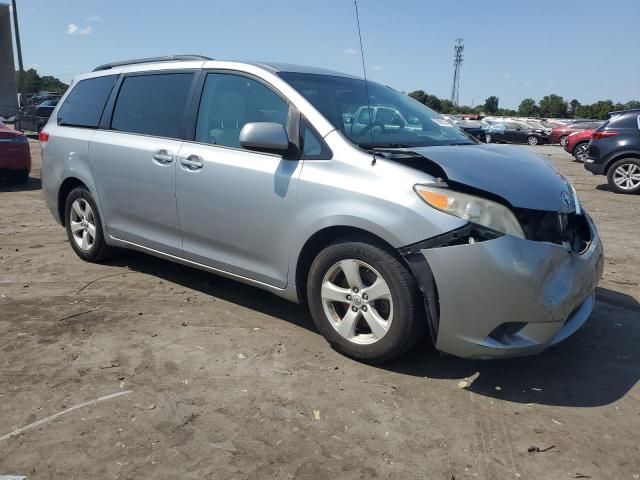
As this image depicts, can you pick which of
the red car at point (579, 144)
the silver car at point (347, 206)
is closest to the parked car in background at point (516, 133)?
the red car at point (579, 144)

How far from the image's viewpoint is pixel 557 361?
3.53 m

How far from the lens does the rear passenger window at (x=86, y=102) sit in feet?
16.5

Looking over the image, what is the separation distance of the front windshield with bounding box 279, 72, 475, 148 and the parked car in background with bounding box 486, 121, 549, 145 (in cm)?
2933

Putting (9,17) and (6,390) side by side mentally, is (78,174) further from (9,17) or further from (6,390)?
(9,17)

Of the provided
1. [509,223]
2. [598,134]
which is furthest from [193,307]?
[598,134]

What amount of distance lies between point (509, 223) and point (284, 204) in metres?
1.35

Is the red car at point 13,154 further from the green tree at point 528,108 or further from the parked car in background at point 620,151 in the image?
the green tree at point 528,108

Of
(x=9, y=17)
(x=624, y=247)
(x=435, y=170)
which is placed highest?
(x=9, y=17)

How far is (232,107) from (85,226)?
2173 mm

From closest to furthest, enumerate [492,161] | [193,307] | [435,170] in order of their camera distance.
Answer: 1. [435,170]
2. [492,161]
3. [193,307]

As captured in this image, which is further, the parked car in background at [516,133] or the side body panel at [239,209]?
the parked car in background at [516,133]

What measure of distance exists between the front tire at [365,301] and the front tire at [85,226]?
2.55 metres

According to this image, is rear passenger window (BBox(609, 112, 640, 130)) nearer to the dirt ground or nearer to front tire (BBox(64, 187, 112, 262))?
the dirt ground

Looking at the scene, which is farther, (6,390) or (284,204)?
(284,204)
